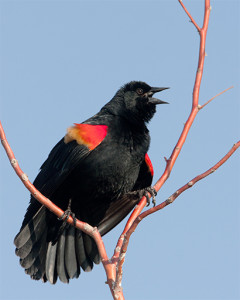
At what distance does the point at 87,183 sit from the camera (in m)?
4.09

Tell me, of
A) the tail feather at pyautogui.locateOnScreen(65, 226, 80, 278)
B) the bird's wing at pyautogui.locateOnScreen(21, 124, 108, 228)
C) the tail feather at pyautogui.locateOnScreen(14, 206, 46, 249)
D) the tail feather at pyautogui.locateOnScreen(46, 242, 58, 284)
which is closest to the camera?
the bird's wing at pyautogui.locateOnScreen(21, 124, 108, 228)

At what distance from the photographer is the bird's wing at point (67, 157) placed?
13.3ft

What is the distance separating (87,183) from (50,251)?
882 millimetres

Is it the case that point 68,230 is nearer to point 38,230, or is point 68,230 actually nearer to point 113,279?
point 38,230

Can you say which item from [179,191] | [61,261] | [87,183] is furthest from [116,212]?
[179,191]

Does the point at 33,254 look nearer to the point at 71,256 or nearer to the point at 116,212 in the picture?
the point at 71,256

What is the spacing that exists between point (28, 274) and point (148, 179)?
147 centimetres

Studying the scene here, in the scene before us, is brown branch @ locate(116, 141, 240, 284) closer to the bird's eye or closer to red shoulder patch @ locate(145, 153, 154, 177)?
red shoulder patch @ locate(145, 153, 154, 177)

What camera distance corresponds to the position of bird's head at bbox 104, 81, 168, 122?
4602 mm

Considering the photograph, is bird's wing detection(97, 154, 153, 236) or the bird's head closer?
bird's wing detection(97, 154, 153, 236)

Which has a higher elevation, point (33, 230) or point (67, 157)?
point (67, 157)

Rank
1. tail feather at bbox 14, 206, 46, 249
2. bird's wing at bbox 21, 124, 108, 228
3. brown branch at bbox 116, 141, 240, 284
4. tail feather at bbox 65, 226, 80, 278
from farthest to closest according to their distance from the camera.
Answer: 1. tail feather at bbox 65, 226, 80, 278
2. tail feather at bbox 14, 206, 46, 249
3. bird's wing at bbox 21, 124, 108, 228
4. brown branch at bbox 116, 141, 240, 284

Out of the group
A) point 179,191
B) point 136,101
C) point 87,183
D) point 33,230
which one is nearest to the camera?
point 179,191

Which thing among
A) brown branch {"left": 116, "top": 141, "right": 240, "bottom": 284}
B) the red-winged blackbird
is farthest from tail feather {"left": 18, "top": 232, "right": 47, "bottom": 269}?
brown branch {"left": 116, "top": 141, "right": 240, "bottom": 284}
